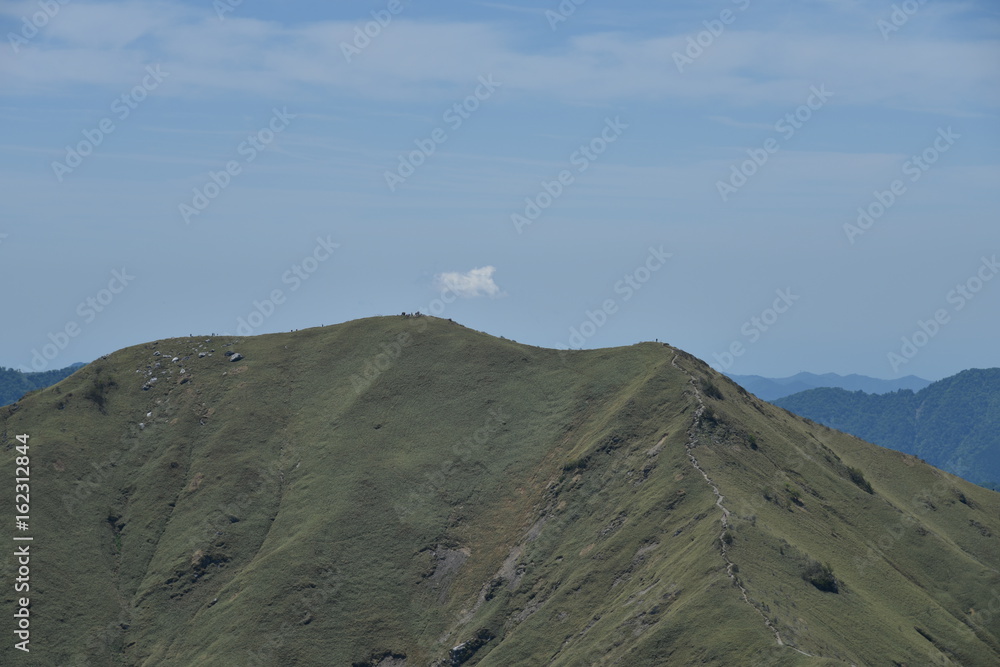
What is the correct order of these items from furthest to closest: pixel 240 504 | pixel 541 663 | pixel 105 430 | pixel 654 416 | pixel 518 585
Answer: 1. pixel 105 430
2. pixel 240 504
3. pixel 654 416
4. pixel 518 585
5. pixel 541 663

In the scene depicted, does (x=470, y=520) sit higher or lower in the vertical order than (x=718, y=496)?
higher

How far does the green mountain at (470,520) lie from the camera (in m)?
115

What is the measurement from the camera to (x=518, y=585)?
13638cm

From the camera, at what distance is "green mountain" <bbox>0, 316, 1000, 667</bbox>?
378 ft

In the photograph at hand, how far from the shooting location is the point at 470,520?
504ft

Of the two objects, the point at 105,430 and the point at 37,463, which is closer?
the point at 37,463

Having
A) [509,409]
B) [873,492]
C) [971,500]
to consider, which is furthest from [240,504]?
[971,500]

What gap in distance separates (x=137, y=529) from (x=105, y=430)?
25.5 m

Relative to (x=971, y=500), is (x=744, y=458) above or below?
above

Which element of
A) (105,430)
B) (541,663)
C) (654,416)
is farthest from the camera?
(105,430)

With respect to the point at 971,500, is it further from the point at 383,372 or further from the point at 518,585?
the point at 383,372

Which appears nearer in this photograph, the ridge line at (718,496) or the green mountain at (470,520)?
the ridge line at (718,496)

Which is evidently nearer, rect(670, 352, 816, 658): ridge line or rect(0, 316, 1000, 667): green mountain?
rect(670, 352, 816, 658): ridge line

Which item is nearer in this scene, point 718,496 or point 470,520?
point 718,496
